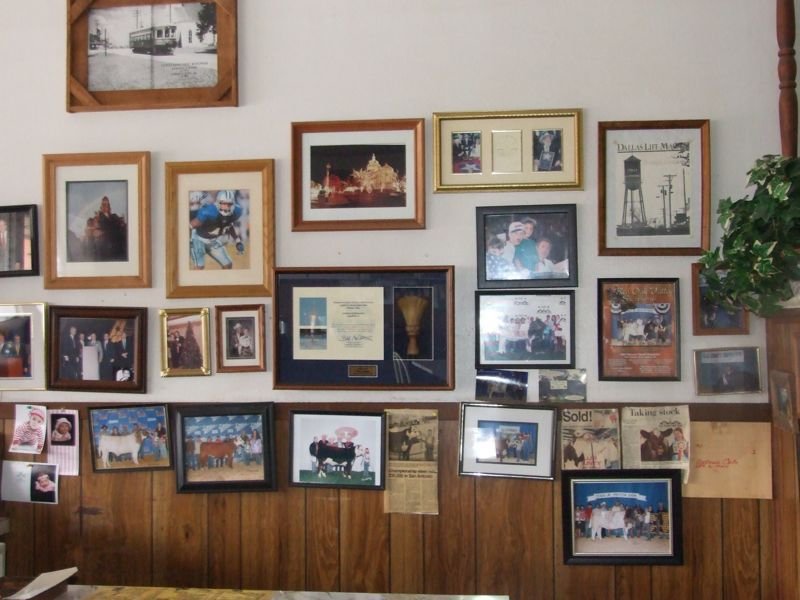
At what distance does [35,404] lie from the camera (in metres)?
1.93

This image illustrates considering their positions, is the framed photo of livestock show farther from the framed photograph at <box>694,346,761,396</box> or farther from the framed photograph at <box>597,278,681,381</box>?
the framed photograph at <box>694,346,761,396</box>

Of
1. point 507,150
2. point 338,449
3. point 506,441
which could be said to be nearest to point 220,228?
point 338,449

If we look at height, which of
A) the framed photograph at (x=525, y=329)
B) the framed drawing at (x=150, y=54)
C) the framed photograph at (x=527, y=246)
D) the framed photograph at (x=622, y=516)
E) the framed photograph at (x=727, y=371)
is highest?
the framed drawing at (x=150, y=54)

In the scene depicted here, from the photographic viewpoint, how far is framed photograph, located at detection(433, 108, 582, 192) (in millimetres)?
1812

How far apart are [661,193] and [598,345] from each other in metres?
0.45

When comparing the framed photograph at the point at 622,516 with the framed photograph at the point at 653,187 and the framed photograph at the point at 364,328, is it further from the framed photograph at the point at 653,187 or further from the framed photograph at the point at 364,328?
the framed photograph at the point at 653,187

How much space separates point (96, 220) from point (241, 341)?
563 mm

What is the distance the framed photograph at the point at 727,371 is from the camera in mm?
1769

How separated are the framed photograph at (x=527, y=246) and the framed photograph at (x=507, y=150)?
0.07 meters

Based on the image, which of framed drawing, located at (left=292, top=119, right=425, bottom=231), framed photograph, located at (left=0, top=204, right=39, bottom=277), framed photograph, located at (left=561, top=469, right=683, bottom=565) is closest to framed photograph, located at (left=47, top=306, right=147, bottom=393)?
framed photograph, located at (left=0, top=204, right=39, bottom=277)

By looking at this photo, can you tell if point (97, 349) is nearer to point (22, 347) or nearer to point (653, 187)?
point (22, 347)

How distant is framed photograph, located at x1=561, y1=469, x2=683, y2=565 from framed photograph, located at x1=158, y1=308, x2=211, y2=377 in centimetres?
109

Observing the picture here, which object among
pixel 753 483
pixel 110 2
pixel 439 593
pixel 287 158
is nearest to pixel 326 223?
pixel 287 158

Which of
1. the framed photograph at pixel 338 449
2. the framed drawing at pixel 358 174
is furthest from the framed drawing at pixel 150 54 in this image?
the framed photograph at pixel 338 449
